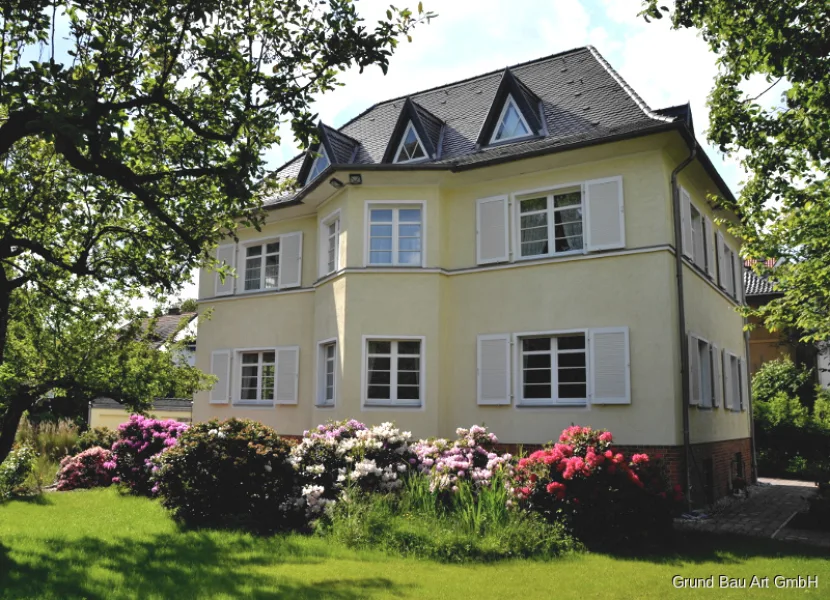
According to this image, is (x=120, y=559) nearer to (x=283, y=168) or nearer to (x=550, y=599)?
(x=550, y=599)

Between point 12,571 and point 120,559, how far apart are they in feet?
3.71

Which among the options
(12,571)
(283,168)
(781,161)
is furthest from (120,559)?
(283,168)

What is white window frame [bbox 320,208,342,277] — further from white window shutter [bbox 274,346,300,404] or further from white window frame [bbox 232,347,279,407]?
white window frame [bbox 232,347,279,407]

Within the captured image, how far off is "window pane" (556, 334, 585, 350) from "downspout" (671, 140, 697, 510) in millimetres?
→ 1795

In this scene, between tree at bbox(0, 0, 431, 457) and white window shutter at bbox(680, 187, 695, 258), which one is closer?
tree at bbox(0, 0, 431, 457)

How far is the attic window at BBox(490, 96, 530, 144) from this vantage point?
16000 millimetres

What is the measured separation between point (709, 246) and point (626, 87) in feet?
13.6

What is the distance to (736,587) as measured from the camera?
783 centimetres

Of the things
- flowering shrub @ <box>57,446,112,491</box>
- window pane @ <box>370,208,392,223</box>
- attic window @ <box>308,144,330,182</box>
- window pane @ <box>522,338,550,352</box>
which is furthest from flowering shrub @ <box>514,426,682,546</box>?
attic window @ <box>308,144,330,182</box>

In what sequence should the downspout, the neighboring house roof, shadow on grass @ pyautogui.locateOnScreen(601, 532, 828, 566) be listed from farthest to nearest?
1. the neighboring house roof
2. the downspout
3. shadow on grass @ pyautogui.locateOnScreen(601, 532, 828, 566)

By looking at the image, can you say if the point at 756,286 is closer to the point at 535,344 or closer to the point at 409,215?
the point at 535,344

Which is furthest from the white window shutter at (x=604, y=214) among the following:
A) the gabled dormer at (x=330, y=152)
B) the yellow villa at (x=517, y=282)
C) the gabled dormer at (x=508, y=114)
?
the gabled dormer at (x=330, y=152)

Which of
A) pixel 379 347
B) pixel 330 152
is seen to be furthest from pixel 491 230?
pixel 330 152

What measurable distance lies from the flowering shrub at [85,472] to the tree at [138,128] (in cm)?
618
